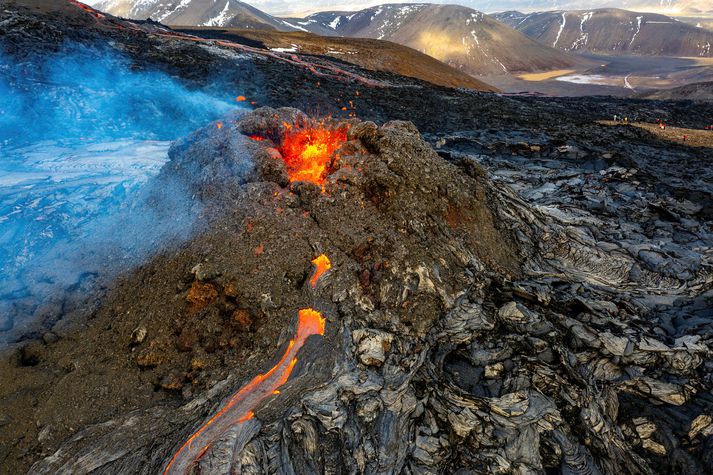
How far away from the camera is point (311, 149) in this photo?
26.6 feet

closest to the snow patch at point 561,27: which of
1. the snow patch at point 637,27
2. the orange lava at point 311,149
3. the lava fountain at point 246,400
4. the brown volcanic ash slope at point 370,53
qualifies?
the snow patch at point 637,27

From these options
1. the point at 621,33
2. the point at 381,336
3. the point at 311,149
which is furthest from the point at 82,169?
the point at 621,33

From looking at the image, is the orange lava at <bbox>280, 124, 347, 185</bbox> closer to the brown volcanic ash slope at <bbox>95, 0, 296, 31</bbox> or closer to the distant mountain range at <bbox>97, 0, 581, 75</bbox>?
the distant mountain range at <bbox>97, 0, 581, 75</bbox>

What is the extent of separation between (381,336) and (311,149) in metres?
4.53

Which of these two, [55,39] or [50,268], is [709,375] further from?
[55,39]

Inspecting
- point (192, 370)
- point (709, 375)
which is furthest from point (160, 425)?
point (709, 375)

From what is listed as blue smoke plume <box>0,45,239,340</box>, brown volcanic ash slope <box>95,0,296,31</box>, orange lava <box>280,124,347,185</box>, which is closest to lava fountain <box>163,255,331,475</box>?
orange lava <box>280,124,347,185</box>

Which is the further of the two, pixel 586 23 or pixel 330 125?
pixel 586 23

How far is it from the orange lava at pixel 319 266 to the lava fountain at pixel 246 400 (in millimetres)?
24

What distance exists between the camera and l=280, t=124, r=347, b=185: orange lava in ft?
24.9

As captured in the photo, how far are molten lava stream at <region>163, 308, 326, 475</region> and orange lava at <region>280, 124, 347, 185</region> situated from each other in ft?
10.3

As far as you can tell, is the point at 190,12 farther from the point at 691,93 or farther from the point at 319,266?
the point at 319,266

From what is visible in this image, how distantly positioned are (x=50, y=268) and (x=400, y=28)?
124672 millimetres

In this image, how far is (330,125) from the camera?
8367 millimetres
